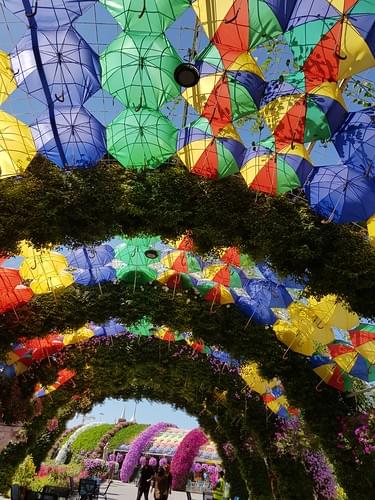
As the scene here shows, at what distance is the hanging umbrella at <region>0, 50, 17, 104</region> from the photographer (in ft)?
17.3

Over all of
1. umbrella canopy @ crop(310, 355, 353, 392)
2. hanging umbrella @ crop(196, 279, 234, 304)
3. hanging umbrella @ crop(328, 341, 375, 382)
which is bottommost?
umbrella canopy @ crop(310, 355, 353, 392)

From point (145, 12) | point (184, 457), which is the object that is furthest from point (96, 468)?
point (145, 12)

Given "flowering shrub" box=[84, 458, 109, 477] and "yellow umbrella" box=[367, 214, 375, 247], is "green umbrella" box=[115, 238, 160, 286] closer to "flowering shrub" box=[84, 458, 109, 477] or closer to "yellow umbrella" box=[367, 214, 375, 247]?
"yellow umbrella" box=[367, 214, 375, 247]

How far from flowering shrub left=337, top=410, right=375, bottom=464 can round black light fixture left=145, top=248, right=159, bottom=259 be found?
4.55 meters

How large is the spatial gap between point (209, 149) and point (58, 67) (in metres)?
1.96

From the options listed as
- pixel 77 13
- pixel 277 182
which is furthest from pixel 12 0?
pixel 277 182

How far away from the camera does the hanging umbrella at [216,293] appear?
32.9 feet

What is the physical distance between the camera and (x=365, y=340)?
9422 millimetres

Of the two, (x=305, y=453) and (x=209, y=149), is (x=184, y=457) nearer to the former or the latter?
(x=305, y=453)

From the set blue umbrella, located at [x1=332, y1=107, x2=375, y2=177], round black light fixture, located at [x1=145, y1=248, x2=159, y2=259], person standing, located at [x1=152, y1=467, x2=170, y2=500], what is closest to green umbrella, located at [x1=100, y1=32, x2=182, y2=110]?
blue umbrella, located at [x1=332, y1=107, x2=375, y2=177]

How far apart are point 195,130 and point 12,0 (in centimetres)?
244

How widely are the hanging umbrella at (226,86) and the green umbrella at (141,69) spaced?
11.1 inches

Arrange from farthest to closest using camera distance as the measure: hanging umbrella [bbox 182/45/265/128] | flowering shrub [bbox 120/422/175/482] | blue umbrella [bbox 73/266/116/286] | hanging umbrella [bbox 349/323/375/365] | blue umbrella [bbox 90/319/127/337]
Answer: flowering shrub [bbox 120/422/175/482] < blue umbrella [bbox 90/319/127/337] < blue umbrella [bbox 73/266/116/286] < hanging umbrella [bbox 349/323/375/365] < hanging umbrella [bbox 182/45/265/128]

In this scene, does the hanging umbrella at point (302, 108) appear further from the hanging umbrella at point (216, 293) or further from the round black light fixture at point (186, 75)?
the hanging umbrella at point (216, 293)
